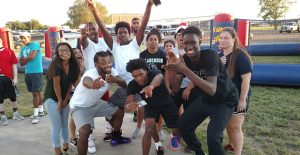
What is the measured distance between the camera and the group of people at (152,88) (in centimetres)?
317

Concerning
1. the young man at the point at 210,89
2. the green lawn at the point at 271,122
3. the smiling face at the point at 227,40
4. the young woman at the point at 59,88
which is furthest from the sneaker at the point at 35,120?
the smiling face at the point at 227,40

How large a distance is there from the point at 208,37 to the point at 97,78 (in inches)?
269

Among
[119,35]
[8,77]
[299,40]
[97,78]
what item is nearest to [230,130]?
[97,78]

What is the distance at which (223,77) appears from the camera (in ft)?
10.5

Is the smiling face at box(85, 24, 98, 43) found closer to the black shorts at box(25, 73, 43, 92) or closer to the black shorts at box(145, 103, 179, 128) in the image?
the black shorts at box(145, 103, 179, 128)

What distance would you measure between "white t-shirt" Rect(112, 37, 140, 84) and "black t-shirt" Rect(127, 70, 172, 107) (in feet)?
1.90

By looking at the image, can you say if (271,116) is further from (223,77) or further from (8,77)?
(8,77)

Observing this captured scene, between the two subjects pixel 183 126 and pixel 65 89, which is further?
pixel 65 89

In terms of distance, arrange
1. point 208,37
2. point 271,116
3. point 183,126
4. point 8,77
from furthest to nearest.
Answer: point 208,37 → point 8,77 → point 271,116 → point 183,126

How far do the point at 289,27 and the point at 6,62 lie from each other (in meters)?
8.11

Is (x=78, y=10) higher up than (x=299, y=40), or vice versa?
(x=78, y=10)

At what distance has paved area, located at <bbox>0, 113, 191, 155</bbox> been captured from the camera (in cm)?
424

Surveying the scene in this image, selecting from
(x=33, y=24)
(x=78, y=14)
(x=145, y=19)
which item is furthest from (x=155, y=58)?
(x=33, y=24)

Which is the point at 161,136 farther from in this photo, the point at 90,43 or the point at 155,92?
the point at 90,43
